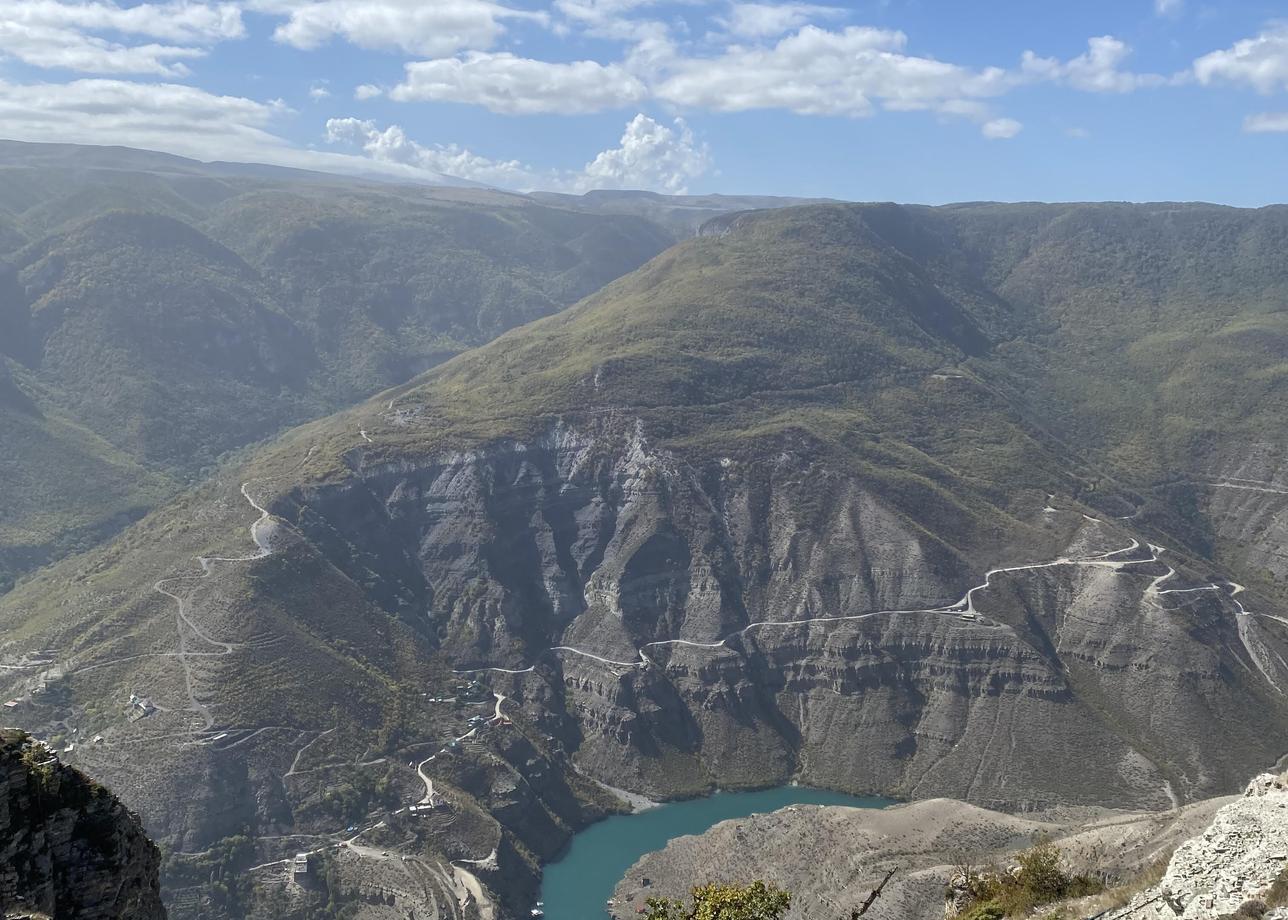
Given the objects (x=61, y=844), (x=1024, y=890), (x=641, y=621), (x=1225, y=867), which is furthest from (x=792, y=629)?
(x=61, y=844)

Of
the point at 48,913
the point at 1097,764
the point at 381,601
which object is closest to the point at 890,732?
the point at 1097,764

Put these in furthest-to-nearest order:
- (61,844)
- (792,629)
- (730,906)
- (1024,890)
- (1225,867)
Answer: (792,629) < (1024,890) < (730,906) < (1225,867) < (61,844)

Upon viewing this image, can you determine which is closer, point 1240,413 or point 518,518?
point 518,518

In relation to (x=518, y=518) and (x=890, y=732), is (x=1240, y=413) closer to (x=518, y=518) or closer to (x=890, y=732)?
(x=890, y=732)

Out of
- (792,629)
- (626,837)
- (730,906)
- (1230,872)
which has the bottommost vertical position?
(626,837)

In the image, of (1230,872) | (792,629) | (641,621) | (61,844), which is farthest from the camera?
(641,621)

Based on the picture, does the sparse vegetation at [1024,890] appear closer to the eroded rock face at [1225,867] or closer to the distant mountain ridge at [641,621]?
the eroded rock face at [1225,867]

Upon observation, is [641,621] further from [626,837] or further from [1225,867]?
[1225,867]
